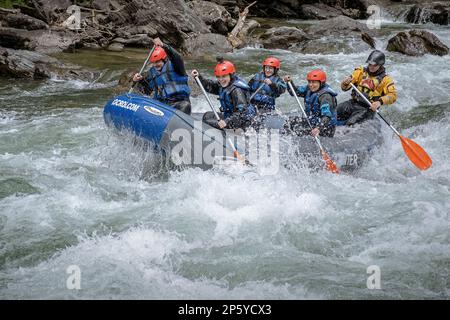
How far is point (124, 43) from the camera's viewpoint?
51.8 feet

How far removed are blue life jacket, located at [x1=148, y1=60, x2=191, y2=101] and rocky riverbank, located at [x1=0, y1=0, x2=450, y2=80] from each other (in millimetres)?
5250

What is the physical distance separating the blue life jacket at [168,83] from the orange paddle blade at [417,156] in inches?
126

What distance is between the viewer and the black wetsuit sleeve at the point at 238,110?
6.89 meters

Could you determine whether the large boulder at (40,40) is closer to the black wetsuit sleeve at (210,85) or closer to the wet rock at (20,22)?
the wet rock at (20,22)

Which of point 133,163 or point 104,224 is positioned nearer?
point 104,224

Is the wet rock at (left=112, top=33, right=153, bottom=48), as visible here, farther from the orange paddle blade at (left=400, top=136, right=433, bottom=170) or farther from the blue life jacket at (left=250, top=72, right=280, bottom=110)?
the orange paddle blade at (left=400, top=136, right=433, bottom=170)

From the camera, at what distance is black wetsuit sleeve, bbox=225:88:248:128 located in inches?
271

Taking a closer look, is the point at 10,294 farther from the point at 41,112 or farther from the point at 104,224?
the point at 41,112

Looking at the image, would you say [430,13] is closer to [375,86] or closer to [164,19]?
[164,19]

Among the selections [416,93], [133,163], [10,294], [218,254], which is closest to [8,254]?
[10,294]

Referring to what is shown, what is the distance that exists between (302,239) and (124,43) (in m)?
11.8

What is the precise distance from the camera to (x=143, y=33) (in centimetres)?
1600

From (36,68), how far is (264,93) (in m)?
6.64

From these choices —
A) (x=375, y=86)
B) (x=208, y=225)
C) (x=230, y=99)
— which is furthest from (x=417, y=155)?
(x=208, y=225)
